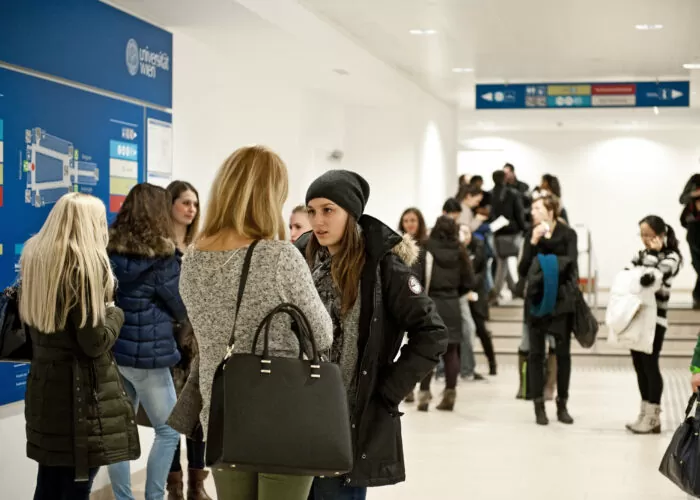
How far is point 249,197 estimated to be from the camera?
2.86 metres

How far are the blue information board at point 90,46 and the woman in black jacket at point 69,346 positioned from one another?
164 cm

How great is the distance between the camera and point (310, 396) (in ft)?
8.93

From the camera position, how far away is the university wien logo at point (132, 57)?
6.40 meters

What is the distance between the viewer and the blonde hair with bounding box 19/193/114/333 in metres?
3.78

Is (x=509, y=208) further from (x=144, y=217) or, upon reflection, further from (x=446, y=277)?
(x=144, y=217)

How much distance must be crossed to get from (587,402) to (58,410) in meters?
6.70

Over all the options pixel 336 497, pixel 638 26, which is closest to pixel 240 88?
pixel 638 26

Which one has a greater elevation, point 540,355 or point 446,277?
point 446,277

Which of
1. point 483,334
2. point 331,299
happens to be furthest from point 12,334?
point 483,334

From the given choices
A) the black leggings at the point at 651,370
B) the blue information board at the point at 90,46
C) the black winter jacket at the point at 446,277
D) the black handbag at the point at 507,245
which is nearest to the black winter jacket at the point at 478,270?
the black winter jacket at the point at 446,277

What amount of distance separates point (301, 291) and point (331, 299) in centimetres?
55

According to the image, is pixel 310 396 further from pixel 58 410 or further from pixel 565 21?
pixel 565 21

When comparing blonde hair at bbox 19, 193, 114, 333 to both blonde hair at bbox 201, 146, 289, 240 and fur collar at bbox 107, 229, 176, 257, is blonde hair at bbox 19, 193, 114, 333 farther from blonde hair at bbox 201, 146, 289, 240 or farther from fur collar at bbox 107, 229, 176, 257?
blonde hair at bbox 201, 146, 289, 240

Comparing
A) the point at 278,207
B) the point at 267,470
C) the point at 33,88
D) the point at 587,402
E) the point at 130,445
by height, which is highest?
the point at 33,88
